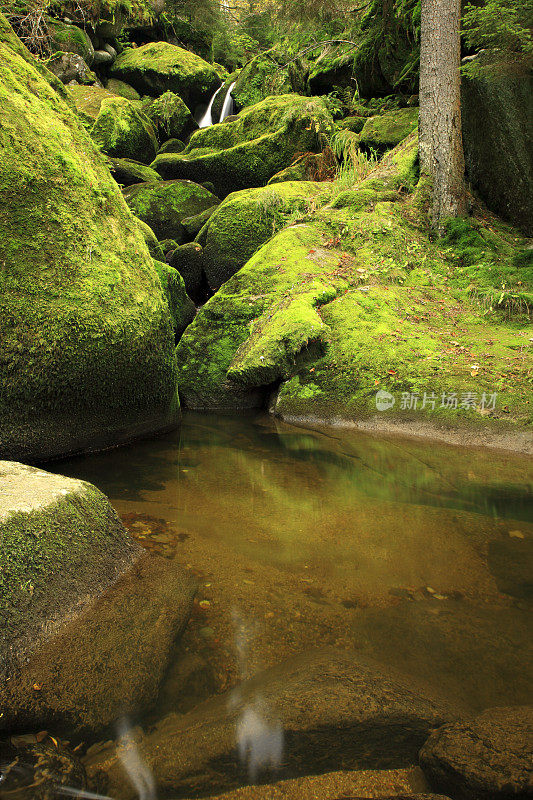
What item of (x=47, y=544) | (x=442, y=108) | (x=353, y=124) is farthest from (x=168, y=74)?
(x=47, y=544)

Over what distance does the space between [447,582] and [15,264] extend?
403 centimetres

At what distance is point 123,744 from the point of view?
1.76 m

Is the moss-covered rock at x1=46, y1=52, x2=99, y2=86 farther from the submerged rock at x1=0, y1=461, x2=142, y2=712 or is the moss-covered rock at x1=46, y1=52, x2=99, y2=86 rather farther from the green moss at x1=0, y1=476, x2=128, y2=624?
the green moss at x1=0, y1=476, x2=128, y2=624

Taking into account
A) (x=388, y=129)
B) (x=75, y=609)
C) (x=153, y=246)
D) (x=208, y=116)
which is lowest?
(x=75, y=609)

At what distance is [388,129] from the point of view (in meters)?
11.4

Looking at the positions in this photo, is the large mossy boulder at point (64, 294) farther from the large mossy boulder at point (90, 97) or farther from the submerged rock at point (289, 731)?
the large mossy boulder at point (90, 97)

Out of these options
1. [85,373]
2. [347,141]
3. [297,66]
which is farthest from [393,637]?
[297,66]

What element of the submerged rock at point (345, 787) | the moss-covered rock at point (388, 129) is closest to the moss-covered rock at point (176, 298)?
the moss-covered rock at point (388, 129)

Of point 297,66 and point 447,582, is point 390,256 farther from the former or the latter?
point 297,66

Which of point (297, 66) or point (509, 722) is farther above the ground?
point (297, 66)

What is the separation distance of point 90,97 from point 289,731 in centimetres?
2075

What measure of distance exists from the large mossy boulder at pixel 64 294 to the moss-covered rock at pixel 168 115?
52.7ft

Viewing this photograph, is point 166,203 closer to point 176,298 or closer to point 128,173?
point 128,173

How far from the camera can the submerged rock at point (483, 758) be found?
1544mm
